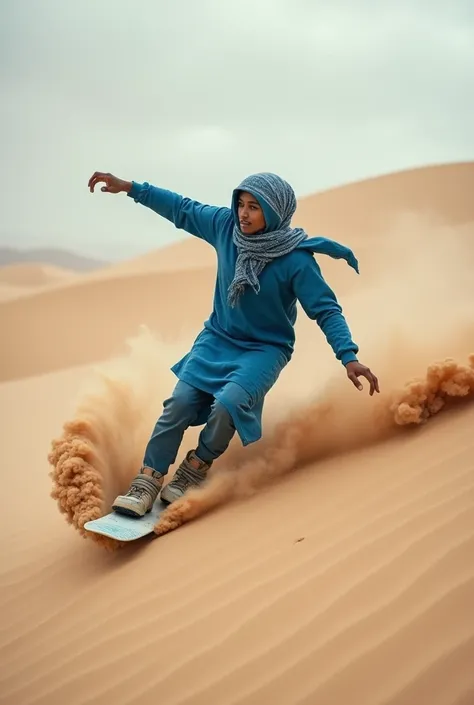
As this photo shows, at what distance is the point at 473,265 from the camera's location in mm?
→ 9633

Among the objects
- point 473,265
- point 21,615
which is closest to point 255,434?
point 21,615

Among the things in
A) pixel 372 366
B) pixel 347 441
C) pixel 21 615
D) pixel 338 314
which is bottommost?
pixel 21 615

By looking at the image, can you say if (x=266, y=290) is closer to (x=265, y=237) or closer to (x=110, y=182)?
(x=265, y=237)

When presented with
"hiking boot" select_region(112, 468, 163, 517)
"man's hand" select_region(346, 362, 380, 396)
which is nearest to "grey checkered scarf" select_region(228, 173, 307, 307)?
"man's hand" select_region(346, 362, 380, 396)

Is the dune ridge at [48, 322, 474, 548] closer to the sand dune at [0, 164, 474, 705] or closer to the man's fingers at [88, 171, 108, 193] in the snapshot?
the sand dune at [0, 164, 474, 705]

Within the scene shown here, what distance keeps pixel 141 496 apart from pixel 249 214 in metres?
1.53

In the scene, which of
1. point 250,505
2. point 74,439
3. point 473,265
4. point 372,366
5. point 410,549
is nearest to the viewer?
point 410,549

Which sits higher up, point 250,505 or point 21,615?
point 250,505

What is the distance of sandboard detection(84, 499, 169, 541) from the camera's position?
3.52 metres

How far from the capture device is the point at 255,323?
405 cm

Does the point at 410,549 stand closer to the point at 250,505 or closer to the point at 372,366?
the point at 250,505

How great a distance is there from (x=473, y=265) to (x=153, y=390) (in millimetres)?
6000

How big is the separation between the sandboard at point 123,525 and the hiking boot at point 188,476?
13cm

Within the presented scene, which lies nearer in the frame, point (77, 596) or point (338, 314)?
point (77, 596)
